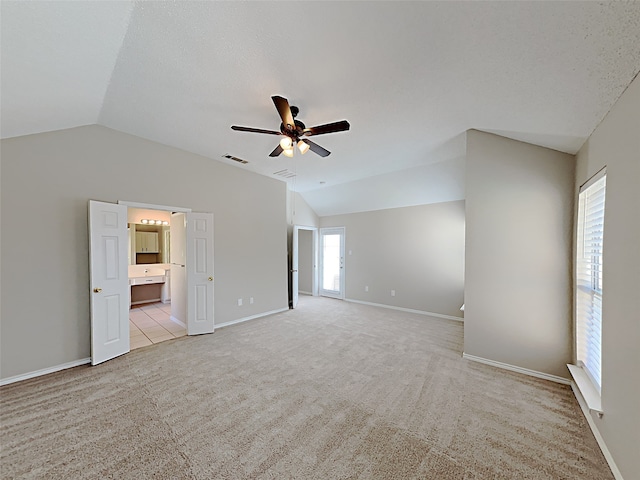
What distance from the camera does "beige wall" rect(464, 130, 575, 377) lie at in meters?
2.71

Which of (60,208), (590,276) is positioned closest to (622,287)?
(590,276)

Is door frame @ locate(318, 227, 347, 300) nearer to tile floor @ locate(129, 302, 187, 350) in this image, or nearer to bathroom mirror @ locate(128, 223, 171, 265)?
tile floor @ locate(129, 302, 187, 350)

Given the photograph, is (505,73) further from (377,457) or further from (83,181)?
(83,181)

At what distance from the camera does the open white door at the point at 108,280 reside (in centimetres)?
304

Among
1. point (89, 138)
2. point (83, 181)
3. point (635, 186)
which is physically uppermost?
point (89, 138)

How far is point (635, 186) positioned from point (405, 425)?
224 centimetres

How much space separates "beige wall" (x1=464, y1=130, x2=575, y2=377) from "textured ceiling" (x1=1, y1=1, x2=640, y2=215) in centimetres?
28

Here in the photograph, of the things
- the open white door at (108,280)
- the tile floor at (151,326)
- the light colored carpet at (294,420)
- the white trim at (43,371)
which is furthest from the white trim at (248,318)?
the white trim at (43,371)

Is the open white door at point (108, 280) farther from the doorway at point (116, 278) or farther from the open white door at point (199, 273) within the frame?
the open white door at point (199, 273)

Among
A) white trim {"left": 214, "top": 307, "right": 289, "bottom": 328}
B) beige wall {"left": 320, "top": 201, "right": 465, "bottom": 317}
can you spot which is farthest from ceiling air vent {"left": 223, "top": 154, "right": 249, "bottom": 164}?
beige wall {"left": 320, "top": 201, "right": 465, "bottom": 317}

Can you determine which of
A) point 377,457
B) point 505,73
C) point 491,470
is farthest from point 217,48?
point 491,470

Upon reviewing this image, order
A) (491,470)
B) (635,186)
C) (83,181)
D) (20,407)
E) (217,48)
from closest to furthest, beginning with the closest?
(635,186) < (491,470) < (217,48) < (20,407) < (83,181)

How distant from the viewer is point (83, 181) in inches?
122

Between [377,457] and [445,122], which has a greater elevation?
[445,122]
